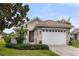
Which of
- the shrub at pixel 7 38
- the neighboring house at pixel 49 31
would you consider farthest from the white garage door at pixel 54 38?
the shrub at pixel 7 38

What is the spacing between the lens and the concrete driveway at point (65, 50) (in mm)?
6672

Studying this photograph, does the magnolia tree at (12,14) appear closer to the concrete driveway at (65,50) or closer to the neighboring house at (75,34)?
the concrete driveway at (65,50)

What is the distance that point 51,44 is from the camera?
6801 mm

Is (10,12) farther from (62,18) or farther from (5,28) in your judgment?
(62,18)

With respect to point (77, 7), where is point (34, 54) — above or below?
below

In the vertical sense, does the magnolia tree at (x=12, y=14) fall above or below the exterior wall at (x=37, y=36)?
above

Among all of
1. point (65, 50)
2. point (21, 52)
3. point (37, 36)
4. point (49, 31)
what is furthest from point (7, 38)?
point (65, 50)

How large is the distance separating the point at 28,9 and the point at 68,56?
3.25 feet

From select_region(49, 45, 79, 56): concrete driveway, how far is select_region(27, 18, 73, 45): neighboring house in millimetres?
69

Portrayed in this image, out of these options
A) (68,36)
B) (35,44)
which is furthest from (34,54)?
(68,36)

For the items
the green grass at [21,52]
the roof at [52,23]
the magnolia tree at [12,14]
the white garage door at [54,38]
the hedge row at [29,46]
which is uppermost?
the magnolia tree at [12,14]

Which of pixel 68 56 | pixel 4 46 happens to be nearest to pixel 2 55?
pixel 4 46

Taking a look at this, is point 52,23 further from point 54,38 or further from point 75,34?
point 75,34

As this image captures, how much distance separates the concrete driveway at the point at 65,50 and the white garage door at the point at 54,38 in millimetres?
69
